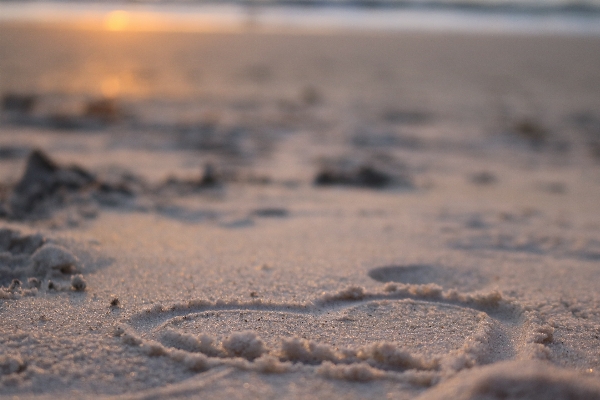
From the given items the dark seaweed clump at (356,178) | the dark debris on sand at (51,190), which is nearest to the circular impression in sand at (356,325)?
the dark debris on sand at (51,190)

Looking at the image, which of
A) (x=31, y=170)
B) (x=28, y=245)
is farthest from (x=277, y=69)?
(x=28, y=245)

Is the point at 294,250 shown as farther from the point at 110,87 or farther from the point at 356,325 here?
the point at 110,87

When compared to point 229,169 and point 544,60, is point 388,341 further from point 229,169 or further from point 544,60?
point 544,60

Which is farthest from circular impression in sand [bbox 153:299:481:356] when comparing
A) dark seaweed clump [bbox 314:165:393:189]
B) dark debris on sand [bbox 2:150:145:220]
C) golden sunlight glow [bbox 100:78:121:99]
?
golden sunlight glow [bbox 100:78:121:99]

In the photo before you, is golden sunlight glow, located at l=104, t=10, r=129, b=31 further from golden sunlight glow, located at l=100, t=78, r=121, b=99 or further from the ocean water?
golden sunlight glow, located at l=100, t=78, r=121, b=99

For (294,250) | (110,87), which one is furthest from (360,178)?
(110,87)

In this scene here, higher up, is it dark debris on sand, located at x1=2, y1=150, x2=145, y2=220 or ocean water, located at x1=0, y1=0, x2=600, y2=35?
ocean water, located at x1=0, y1=0, x2=600, y2=35

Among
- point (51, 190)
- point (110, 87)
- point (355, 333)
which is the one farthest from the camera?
point (110, 87)
